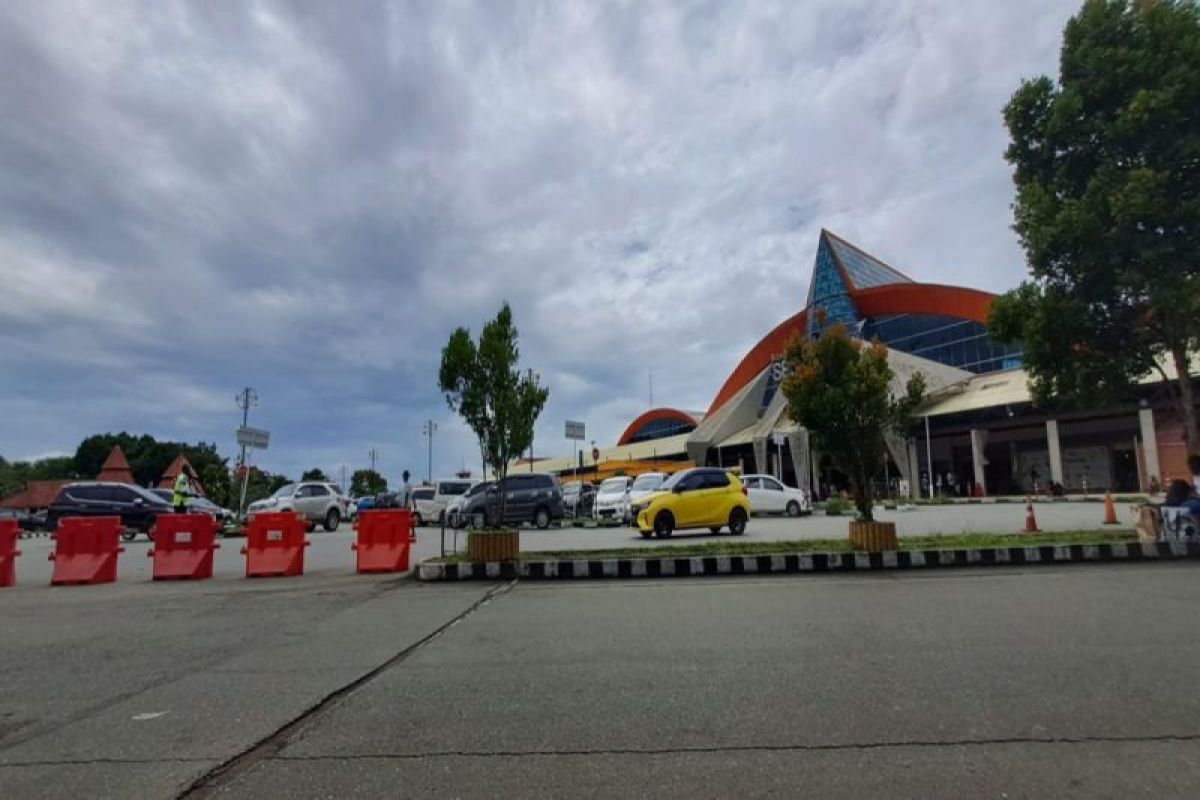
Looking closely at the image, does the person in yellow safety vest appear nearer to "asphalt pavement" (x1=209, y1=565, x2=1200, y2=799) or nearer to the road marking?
"asphalt pavement" (x1=209, y1=565, x2=1200, y2=799)

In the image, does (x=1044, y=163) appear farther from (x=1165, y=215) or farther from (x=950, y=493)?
(x=950, y=493)

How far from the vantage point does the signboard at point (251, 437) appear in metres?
27.4

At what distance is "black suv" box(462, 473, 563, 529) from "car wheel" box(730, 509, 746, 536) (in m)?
8.02

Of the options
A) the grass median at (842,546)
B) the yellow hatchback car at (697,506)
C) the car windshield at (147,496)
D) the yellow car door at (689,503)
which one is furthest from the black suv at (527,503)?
the grass median at (842,546)

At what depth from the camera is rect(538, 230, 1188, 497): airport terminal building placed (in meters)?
38.8

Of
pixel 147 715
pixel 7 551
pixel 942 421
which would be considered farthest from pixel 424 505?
pixel 942 421

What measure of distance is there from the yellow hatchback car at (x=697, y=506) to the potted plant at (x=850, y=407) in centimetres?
573

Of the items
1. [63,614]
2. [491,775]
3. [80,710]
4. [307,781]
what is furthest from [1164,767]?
[63,614]

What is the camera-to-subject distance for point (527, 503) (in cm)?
2512

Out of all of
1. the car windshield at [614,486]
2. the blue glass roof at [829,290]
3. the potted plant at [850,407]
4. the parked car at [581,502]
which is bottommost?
the parked car at [581,502]

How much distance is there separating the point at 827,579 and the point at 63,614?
30.9 feet

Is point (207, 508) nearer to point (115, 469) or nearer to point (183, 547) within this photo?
point (183, 547)

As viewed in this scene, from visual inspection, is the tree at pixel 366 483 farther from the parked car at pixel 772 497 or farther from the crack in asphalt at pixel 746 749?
the crack in asphalt at pixel 746 749

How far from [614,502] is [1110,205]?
703 inches
